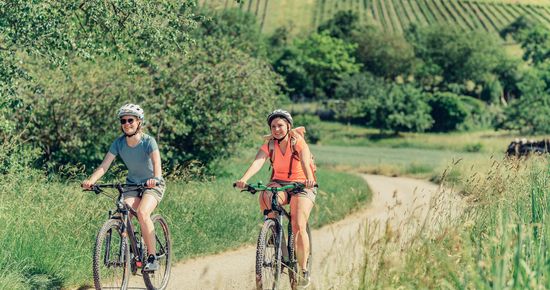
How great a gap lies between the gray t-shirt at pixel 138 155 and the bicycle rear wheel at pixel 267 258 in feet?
4.63

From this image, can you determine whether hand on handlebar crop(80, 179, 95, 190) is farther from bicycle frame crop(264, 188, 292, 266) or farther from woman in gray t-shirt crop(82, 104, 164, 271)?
bicycle frame crop(264, 188, 292, 266)

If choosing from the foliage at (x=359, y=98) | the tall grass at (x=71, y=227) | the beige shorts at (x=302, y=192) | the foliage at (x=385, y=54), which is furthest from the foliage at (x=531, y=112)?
the beige shorts at (x=302, y=192)

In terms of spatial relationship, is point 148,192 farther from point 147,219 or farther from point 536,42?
point 536,42

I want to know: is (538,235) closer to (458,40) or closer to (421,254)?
(421,254)

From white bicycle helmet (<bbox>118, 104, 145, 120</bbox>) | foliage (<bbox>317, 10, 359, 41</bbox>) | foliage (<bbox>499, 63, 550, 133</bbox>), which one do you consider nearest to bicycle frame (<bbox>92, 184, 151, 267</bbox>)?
white bicycle helmet (<bbox>118, 104, 145, 120</bbox>)

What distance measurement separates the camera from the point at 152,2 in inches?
539

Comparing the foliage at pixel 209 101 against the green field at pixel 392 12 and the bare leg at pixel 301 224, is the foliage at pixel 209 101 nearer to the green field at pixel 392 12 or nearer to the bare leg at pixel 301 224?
the bare leg at pixel 301 224

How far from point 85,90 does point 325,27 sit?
87.4m

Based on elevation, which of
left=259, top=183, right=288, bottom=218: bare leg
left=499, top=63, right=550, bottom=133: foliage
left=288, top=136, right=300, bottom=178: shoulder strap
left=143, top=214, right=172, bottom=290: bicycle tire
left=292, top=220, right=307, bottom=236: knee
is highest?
left=499, top=63, right=550, bottom=133: foliage

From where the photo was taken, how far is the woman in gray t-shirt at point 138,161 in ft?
28.1

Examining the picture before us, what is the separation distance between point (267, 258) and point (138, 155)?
173 cm

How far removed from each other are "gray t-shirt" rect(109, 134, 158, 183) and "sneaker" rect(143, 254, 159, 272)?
2.82 ft

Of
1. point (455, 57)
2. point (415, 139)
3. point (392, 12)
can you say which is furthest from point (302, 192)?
point (392, 12)

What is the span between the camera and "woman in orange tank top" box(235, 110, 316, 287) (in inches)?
333
